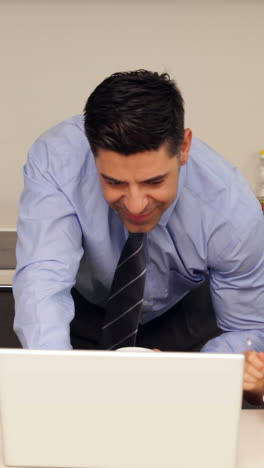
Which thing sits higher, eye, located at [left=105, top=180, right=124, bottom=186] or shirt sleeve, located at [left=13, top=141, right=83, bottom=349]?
eye, located at [left=105, top=180, right=124, bottom=186]

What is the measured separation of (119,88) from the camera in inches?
53.0

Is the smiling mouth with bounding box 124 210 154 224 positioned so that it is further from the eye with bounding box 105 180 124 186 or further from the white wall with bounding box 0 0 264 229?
the white wall with bounding box 0 0 264 229

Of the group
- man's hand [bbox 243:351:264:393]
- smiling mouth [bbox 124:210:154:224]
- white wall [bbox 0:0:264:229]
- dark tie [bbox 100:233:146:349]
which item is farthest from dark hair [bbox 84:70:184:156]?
white wall [bbox 0:0:264:229]

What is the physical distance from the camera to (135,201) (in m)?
1.31

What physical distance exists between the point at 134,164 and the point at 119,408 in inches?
20.0

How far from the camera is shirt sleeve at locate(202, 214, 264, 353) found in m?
1.57

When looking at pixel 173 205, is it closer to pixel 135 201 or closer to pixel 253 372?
pixel 135 201

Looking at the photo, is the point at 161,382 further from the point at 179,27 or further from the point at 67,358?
the point at 179,27

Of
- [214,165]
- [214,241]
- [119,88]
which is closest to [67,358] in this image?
[119,88]

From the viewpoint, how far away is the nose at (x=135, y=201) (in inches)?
51.6

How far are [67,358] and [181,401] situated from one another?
0.17 m

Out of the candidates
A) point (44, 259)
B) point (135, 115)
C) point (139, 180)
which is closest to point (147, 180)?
point (139, 180)

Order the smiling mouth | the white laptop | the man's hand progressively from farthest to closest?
the smiling mouth, the man's hand, the white laptop

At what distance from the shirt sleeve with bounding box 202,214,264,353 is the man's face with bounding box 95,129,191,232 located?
27 cm
